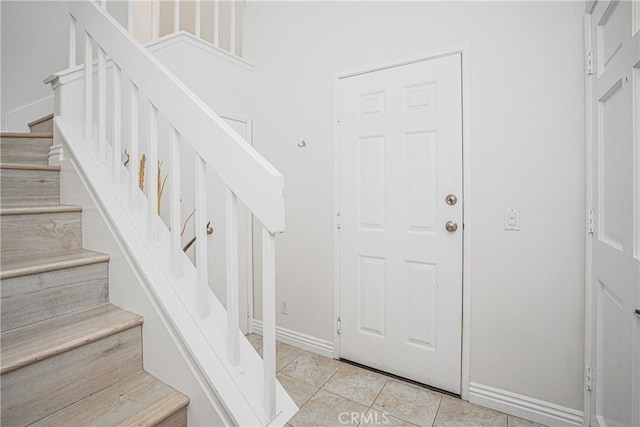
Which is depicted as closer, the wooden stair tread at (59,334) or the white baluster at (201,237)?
the wooden stair tread at (59,334)

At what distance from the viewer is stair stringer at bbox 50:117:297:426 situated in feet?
2.94

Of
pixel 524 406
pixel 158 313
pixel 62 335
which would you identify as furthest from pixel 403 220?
pixel 62 335

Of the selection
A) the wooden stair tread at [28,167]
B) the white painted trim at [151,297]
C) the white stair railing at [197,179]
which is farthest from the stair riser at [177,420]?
the wooden stair tread at [28,167]

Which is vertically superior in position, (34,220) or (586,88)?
(586,88)

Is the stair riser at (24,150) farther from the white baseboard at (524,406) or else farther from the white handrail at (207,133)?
the white baseboard at (524,406)

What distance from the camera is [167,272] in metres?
1.06

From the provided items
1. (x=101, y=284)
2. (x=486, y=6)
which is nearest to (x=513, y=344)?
(x=486, y=6)

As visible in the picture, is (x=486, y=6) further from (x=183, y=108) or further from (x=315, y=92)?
(x=183, y=108)

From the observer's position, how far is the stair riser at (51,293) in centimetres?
97

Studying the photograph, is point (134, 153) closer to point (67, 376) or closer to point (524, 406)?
point (67, 376)

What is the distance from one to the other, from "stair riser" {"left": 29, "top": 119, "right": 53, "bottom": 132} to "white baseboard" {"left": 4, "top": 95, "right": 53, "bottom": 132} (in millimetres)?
762

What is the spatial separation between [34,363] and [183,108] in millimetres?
850

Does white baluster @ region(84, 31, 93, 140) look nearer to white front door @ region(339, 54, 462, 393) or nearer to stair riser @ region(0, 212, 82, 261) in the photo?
stair riser @ region(0, 212, 82, 261)

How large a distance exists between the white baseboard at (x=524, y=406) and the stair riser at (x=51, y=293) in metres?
2.01
